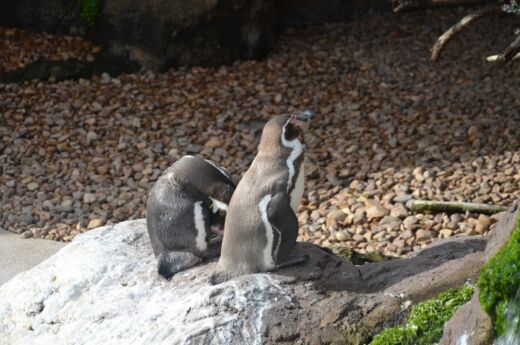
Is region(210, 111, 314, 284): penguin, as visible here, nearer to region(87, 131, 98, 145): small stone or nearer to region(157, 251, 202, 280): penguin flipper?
region(157, 251, 202, 280): penguin flipper

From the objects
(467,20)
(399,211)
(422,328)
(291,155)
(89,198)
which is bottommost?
(89,198)

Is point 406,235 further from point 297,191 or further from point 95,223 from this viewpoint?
point 95,223

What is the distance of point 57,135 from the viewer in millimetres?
9086

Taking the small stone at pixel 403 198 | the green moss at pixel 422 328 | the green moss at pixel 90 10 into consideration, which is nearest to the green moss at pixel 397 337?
the green moss at pixel 422 328

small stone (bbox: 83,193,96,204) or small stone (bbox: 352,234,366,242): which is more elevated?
small stone (bbox: 352,234,366,242)

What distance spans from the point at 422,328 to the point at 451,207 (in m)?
2.64

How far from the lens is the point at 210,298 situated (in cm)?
477

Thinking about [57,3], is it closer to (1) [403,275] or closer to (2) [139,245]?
(2) [139,245]

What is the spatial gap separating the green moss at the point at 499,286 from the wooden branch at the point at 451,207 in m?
3.36

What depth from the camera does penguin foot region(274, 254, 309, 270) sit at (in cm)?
498

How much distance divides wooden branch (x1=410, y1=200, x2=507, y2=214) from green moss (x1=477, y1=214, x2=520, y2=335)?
3356 millimetres

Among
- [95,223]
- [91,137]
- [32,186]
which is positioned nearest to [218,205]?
[95,223]

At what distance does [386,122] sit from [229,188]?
12.5 ft

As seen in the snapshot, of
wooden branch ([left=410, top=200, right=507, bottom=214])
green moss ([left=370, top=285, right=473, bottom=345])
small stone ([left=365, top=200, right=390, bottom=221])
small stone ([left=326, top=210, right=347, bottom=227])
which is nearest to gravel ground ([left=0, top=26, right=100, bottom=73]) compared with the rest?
small stone ([left=326, top=210, right=347, bottom=227])
